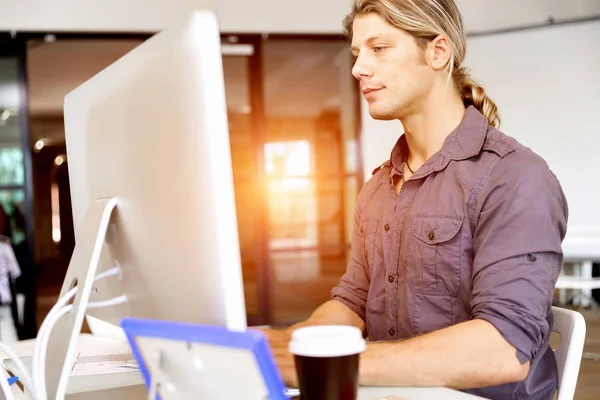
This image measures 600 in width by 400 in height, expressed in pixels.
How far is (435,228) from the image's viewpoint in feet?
4.28

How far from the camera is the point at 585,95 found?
5.45 meters

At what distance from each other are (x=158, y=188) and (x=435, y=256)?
0.71 meters

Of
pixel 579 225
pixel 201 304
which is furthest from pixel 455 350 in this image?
pixel 579 225

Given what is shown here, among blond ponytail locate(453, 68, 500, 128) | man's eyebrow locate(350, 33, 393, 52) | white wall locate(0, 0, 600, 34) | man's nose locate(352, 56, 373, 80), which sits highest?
white wall locate(0, 0, 600, 34)

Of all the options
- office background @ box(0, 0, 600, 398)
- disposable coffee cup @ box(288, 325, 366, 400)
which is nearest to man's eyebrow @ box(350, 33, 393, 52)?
disposable coffee cup @ box(288, 325, 366, 400)

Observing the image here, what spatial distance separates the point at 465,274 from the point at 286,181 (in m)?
5.03

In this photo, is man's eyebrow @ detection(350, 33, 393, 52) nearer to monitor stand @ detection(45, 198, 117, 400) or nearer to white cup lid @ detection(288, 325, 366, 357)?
monitor stand @ detection(45, 198, 117, 400)

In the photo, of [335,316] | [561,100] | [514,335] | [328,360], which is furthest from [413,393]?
[561,100]

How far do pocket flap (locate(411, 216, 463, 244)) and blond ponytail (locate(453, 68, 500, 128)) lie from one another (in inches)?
11.4

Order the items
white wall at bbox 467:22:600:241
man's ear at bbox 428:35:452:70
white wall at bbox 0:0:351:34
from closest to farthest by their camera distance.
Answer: man's ear at bbox 428:35:452:70 → white wall at bbox 0:0:351:34 → white wall at bbox 467:22:600:241

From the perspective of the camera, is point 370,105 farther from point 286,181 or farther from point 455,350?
point 286,181

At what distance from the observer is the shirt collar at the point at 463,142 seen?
4.32 ft

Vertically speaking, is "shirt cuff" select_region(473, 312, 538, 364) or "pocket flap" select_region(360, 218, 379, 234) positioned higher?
"pocket flap" select_region(360, 218, 379, 234)

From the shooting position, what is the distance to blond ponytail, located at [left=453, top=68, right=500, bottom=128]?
1.47 metres
